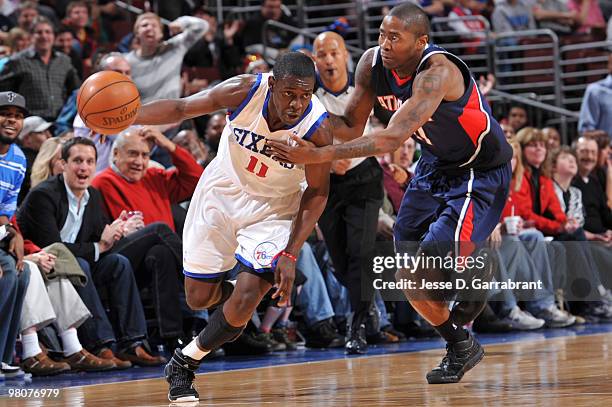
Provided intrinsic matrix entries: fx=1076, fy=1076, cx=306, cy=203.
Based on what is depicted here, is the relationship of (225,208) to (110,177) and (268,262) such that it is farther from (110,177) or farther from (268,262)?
(110,177)

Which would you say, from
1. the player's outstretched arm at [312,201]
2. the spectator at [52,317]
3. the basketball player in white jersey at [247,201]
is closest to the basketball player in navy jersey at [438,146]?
the player's outstretched arm at [312,201]

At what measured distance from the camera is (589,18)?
1439 cm

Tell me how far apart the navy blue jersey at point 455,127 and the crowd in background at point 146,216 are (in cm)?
148

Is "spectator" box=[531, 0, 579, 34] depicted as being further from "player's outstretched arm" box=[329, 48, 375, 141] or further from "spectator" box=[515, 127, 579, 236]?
"player's outstretched arm" box=[329, 48, 375, 141]

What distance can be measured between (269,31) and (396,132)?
787 centimetres

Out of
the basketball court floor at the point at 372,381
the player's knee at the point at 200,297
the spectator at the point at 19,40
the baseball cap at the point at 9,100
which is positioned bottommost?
the basketball court floor at the point at 372,381

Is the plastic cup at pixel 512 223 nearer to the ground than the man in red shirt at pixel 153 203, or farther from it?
nearer to the ground

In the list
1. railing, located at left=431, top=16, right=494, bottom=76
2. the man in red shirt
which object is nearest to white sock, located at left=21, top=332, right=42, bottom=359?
the man in red shirt

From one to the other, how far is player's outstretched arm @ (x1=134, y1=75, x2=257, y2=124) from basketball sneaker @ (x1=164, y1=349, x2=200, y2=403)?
1.08m

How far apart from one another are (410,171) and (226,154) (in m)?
4.03

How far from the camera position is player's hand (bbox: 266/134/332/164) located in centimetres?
435

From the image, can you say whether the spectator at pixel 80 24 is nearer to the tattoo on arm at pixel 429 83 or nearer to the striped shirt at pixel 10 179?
the striped shirt at pixel 10 179

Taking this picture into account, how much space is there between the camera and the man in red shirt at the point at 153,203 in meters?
6.91

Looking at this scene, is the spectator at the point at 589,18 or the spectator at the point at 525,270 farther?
the spectator at the point at 589,18
